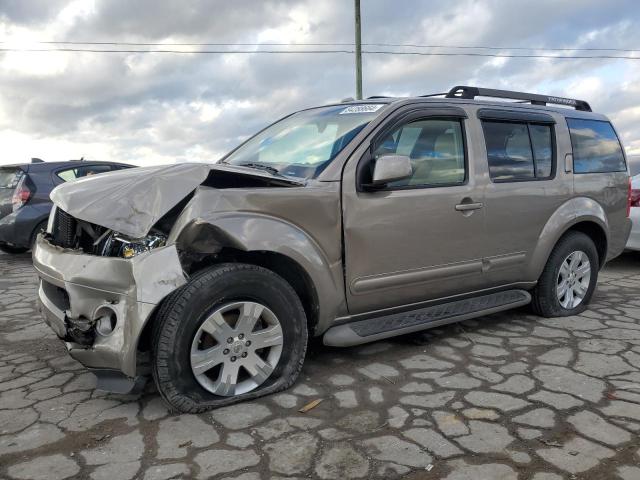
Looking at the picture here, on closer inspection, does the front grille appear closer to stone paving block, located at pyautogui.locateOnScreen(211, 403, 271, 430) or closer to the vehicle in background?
stone paving block, located at pyautogui.locateOnScreen(211, 403, 271, 430)

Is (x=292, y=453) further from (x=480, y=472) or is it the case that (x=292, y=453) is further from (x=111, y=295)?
(x=111, y=295)

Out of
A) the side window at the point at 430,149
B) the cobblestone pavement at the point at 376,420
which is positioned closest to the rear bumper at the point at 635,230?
the cobblestone pavement at the point at 376,420

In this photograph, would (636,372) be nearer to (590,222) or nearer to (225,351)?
(590,222)

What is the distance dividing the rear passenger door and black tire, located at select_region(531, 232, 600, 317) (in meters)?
0.26

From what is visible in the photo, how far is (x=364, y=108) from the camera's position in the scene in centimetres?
370

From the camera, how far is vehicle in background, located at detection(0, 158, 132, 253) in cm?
734

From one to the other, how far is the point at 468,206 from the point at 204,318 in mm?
2005

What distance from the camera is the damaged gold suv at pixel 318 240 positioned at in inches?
106

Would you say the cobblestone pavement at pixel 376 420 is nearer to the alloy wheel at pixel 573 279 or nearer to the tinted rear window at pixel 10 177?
the alloy wheel at pixel 573 279

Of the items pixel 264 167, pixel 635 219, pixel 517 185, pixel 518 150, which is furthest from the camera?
pixel 635 219

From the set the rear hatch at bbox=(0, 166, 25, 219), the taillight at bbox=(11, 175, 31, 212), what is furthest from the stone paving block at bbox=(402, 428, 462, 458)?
the rear hatch at bbox=(0, 166, 25, 219)

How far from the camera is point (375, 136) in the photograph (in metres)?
3.40

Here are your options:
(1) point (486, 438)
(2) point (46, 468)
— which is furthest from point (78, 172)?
(1) point (486, 438)

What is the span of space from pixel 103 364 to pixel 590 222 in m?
4.00
